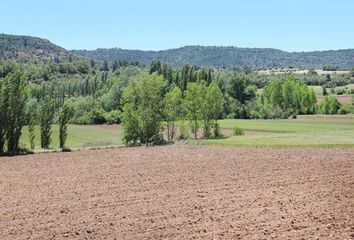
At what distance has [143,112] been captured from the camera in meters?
79.9

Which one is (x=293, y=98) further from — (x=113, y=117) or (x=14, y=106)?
(x=14, y=106)

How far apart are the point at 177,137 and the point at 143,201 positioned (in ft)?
206

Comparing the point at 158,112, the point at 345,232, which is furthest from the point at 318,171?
the point at 158,112

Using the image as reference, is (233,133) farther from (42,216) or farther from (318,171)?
(42,216)

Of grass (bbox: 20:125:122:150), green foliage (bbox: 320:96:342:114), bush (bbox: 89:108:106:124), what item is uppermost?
green foliage (bbox: 320:96:342:114)

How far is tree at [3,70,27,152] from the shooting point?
64.4 meters

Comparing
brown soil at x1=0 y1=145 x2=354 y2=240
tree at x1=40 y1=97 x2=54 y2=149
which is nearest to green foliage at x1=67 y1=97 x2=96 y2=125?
tree at x1=40 y1=97 x2=54 y2=149

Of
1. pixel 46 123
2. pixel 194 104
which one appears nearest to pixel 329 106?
pixel 194 104

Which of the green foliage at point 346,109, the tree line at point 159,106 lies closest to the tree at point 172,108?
the tree line at point 159,106

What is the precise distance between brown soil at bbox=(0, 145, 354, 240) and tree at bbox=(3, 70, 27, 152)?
50.0ft

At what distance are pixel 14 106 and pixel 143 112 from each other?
2137 centimetres

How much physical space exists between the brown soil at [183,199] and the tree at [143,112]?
94.6 feet

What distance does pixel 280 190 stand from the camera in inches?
1136

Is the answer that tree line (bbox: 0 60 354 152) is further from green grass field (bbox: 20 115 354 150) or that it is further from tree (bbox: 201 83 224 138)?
green grass field (bbox: 20 115 354 150)
